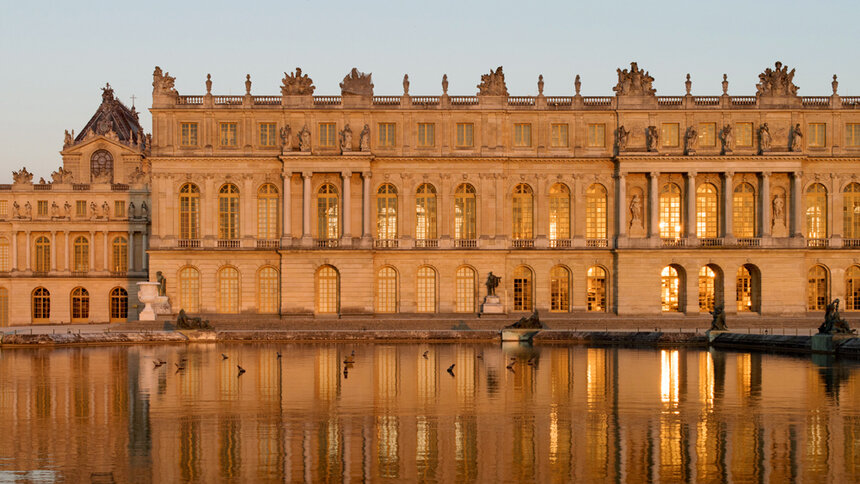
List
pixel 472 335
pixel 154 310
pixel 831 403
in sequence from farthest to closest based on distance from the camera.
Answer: pixel 154 310 → pixel 472 335 → pixel 831 403

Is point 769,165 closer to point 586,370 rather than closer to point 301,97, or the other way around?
point 301,97

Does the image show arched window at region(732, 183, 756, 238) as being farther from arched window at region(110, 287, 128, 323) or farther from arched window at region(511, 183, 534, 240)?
arched window at region(110, 287, 128, 323)

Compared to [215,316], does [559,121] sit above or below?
above

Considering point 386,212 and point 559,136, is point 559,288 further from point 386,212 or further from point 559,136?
point 386,212

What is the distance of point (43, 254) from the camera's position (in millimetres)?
77062

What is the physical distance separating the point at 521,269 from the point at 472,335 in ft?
50.1

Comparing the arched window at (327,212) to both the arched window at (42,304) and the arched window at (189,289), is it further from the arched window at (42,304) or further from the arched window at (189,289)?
the arched window at (42,304)

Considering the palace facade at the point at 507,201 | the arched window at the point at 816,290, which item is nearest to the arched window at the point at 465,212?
the palace facade at the point at 507,201

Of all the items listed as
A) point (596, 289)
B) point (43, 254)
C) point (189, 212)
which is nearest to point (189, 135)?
point (189, 212)

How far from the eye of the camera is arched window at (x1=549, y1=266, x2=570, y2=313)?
221ft

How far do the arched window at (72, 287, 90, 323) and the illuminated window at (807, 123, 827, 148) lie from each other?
179ft

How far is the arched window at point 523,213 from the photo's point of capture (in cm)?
6725

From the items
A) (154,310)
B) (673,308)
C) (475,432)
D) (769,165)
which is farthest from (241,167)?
(475,432)

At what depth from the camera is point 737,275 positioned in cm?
6694
